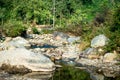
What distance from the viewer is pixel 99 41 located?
86.9ft

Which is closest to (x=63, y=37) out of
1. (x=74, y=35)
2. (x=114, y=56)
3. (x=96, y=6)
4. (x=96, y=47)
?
(x=74, y=35)

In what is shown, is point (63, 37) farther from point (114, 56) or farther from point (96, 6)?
point (96, 6)

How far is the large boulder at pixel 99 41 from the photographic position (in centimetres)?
2614

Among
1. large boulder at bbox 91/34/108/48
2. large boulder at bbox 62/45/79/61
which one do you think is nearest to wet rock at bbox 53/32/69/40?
large boulder at bbox 62/45/79/61

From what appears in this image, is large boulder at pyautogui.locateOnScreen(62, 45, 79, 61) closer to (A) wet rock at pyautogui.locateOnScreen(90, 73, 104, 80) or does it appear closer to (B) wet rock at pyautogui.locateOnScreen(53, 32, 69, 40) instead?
(A) wet rock at pyautogui.locateOnScreen(90, 73, 104, 80)

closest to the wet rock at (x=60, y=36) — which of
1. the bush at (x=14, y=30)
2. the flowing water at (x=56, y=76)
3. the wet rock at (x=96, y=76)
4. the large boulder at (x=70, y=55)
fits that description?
the bush at (x=14, y=30)

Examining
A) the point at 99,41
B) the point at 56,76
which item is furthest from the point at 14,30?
the point at 56,76

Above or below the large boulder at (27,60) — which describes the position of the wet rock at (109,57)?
below

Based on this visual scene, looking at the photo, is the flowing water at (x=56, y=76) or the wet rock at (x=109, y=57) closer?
the flowing water at (x=56, y=76)

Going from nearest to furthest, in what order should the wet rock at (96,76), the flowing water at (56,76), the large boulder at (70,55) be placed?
the flowing water at (56,76)
the wet rock at (96,76)
the large boulder at (70,55)

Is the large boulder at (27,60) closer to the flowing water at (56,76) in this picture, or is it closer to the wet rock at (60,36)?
the flowing water at (56,76)

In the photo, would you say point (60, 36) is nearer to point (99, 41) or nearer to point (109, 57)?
point (99, 41)

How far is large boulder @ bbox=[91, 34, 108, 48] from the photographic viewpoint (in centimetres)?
2614

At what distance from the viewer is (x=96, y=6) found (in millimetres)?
68625
